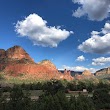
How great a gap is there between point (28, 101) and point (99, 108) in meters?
21.8

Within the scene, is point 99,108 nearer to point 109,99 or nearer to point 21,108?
point 109,99

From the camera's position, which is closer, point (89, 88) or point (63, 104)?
point (63, 104)

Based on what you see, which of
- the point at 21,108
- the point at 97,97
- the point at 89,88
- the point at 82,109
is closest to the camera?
the point at 82,109

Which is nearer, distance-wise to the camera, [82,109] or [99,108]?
[82,109]

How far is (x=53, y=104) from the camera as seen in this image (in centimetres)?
5766

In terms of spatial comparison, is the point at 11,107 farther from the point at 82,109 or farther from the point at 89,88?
the point at 89,88

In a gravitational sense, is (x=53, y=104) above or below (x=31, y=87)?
below

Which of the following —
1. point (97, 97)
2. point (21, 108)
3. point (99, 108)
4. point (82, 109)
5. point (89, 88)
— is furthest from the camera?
point (89, 88)

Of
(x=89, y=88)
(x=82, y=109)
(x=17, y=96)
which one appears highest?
(x=89, y=88)

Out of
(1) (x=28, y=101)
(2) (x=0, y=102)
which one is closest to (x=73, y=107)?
(1) (x=28, y=101)

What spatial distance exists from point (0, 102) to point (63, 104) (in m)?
15.6

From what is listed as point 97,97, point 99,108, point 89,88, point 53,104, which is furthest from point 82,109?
point 89,88

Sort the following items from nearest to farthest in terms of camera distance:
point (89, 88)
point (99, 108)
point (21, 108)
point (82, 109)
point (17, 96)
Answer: point (82, 109), point (21, 108), point (17, 96), point (99, 108), point (89, 88)

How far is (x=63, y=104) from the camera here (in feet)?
192
